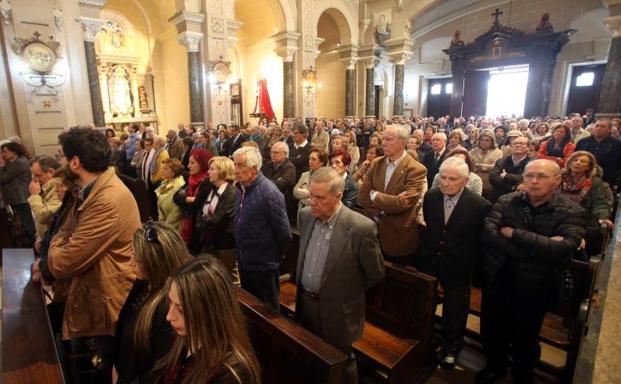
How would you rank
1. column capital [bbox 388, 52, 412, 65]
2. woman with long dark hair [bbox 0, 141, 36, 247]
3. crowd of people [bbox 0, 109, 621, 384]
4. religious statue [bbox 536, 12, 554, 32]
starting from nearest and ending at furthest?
crowd of people [bbox 0, 109, 621, 384], woman with long dark hair [bbox 0, 141, 36, 247], column capital [bbox 388, 52, 412, 65], religious statue [bbox 536, 12, 554, 32]

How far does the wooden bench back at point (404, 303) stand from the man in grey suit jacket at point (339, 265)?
0.52 metres

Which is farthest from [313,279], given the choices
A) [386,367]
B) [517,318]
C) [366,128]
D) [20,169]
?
[366,128]

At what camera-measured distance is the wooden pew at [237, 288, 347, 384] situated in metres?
1.59

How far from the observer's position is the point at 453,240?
8.70ft

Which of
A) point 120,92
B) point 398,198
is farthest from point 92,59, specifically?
point 398,198

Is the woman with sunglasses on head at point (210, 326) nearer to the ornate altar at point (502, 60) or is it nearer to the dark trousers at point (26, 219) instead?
the dark trousers at point (26, 219)

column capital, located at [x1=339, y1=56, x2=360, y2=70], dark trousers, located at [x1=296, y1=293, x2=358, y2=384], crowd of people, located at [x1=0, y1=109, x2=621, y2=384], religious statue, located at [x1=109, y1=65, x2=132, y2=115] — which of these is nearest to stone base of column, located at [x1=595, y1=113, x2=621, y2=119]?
crowd of people, located at [x1=0, y1=109, x2=621, y2=384]

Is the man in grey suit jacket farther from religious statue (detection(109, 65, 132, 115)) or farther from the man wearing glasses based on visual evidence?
religious statue (detection(109, 65, 132, 115))

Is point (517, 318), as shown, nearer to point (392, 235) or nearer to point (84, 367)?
point (392, 235)

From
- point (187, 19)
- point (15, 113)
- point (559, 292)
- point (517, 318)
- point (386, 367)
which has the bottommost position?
point (386, 367)

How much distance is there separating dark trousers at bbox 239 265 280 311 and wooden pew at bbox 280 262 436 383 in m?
0.78

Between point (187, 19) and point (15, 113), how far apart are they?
5.24 metres

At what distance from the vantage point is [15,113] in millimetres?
7895

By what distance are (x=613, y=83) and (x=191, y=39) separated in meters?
12.3
